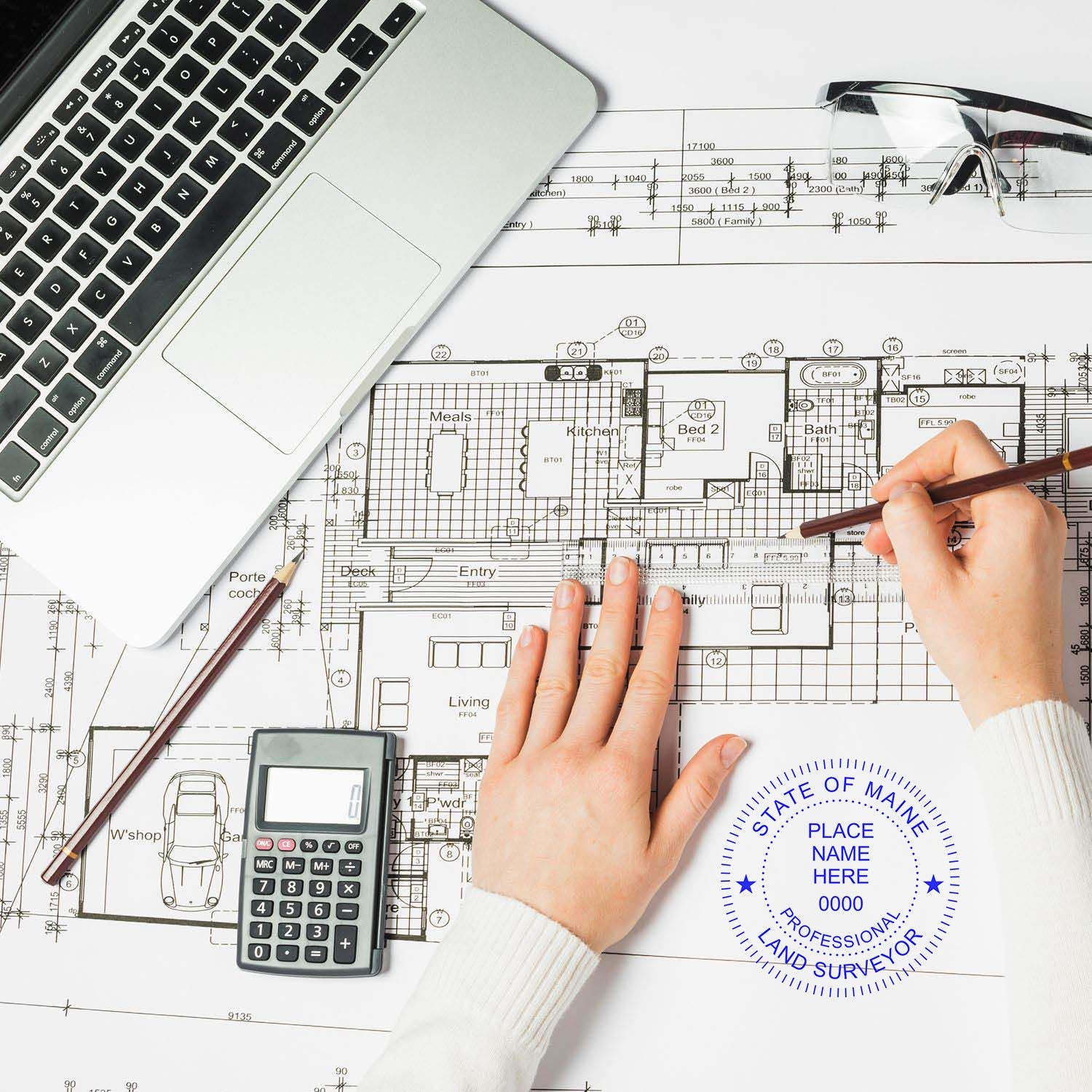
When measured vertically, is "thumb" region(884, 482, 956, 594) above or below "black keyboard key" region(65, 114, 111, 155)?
below

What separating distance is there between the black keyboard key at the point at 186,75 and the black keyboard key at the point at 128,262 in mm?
121

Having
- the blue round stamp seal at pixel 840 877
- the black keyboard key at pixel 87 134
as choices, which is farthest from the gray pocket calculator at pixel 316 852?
the black keyboard key at pixel 87 134

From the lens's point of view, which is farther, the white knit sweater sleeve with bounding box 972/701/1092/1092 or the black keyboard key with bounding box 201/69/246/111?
the black keyboard key with bounding box 201/69/246/111

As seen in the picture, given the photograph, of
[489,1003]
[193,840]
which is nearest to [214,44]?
[193,840]

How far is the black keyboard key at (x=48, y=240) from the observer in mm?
750

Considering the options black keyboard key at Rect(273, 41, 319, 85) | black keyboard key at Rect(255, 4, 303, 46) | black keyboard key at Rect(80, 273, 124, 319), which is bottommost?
black keyboard key at Rect(80, 273, 124, 319)

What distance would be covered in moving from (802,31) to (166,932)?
83cm

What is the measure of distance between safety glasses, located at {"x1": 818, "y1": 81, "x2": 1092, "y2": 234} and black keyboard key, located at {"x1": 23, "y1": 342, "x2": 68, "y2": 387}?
0.60 m

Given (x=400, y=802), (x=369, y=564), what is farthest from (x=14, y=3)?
(x=400, y=802)

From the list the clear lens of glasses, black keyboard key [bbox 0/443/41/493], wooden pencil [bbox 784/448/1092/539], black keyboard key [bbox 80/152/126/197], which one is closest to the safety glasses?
the clear lens of glasses

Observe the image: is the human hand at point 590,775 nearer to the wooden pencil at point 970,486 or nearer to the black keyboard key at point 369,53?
the wooden pencil at point 970,486

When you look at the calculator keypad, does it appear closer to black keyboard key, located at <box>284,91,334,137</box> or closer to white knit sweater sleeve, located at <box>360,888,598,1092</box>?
white knit sweater sleeve, located at <box>360,888,598,1092</box>

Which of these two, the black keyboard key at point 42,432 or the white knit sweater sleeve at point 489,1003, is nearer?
the white knit sweater sleeve at point 489,1003

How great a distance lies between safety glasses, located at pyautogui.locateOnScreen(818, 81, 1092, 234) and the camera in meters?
0.73
